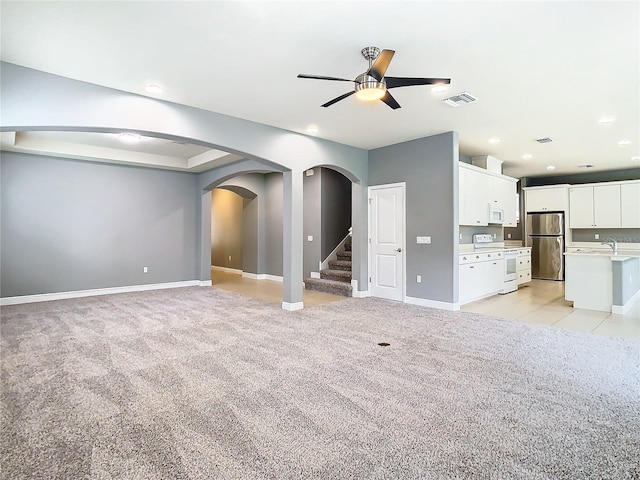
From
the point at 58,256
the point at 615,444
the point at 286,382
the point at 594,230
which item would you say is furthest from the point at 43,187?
the point at 594,230

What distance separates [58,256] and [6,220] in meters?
0.99

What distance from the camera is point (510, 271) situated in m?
7.36

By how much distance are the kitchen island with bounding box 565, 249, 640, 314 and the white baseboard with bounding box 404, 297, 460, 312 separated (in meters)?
1.99

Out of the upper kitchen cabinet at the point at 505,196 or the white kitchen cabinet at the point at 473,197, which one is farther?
the upper kitchen cabinet at the point at 505,196

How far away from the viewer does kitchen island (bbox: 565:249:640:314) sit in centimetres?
527

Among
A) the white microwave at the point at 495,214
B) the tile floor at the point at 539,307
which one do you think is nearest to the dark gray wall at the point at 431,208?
the tile floor at the point at 539,307

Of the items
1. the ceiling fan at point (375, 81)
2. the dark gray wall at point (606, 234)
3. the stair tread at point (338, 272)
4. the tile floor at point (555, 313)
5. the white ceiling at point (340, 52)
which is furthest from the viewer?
the dark gray wall at point (606, 234)

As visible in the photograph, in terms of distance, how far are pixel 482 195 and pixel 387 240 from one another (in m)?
2.12

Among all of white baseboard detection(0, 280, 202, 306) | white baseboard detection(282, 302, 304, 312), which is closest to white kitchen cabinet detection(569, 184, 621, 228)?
white baseboard detection(282, 302, 304, 312)

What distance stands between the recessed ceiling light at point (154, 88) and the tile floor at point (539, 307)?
386cm

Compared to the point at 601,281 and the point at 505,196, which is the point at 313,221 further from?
the point at 601,281

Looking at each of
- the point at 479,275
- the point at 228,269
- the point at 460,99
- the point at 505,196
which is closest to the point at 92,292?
the point at 228,269

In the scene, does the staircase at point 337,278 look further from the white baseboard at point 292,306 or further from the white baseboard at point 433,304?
the white baseboard at point 292,306

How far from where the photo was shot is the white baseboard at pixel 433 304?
220 inches
